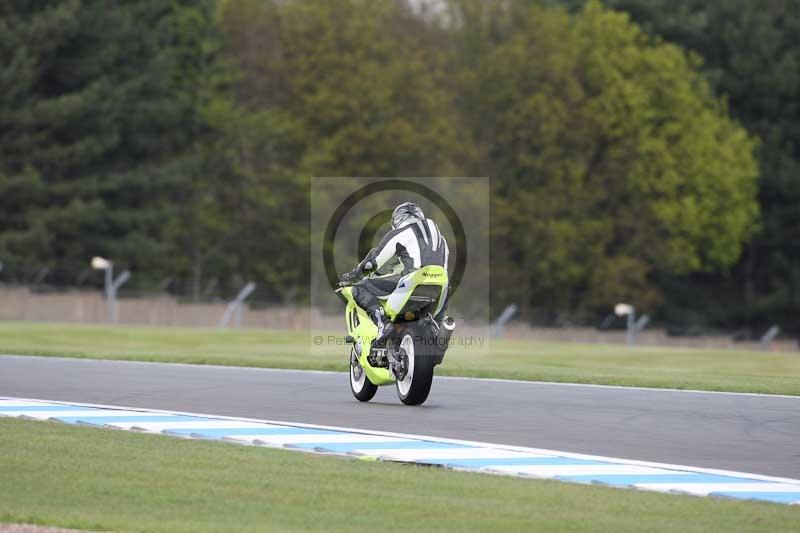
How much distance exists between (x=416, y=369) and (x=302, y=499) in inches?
228

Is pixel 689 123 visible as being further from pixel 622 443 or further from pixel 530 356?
pixel 622 443

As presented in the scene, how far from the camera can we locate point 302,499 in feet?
31.5

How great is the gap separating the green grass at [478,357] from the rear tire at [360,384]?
4.29 metres

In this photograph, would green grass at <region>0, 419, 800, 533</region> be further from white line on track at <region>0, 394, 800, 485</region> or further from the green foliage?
the green foliage

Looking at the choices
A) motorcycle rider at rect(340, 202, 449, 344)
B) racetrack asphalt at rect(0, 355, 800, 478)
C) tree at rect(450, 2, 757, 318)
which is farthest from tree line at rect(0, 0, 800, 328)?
motorcycle rider at rect(340, 202, 449, 344)

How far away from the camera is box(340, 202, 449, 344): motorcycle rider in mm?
14969

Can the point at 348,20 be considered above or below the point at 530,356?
above

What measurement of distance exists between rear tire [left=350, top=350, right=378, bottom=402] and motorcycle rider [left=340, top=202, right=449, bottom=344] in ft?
2.68

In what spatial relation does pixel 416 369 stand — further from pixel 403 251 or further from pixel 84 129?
pixel 84 129

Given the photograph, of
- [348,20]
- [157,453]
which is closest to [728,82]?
[348,20]

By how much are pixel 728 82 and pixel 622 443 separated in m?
62.1

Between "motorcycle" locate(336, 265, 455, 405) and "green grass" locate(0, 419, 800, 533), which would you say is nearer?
"green grass" locate(0, 419, 800, 533)

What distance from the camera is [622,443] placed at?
41.5 ft

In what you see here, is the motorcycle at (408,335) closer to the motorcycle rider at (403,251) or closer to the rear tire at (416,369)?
the rear tire at (416,369)
